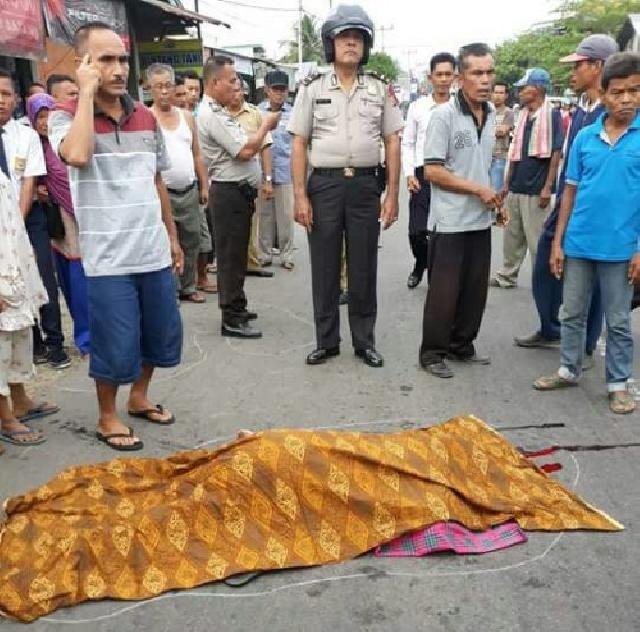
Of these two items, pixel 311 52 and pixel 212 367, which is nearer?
pixel 212 367

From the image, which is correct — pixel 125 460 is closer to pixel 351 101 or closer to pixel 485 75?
pixel 351 101

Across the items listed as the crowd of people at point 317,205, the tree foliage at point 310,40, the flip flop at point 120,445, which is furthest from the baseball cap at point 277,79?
the tree foliage at point 310,40

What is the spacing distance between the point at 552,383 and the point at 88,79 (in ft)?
9.86

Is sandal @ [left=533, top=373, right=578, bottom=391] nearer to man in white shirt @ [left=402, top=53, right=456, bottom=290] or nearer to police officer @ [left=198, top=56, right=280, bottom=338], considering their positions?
police officer @ [left=198, top=56, right=280, bottom=338]

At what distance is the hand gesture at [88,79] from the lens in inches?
118

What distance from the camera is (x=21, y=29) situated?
8.02 metres

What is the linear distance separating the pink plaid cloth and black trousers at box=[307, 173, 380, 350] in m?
2.19

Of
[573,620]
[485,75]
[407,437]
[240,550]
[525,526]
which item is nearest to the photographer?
[573,620]

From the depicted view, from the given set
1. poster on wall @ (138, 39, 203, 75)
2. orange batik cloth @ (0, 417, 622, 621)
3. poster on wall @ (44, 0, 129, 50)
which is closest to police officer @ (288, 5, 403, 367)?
orange batik cloth @ (0, 417, 622, 621)

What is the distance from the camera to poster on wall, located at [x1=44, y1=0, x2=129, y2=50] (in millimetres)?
8938

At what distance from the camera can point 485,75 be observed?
13.3 feet

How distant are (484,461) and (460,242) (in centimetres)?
181

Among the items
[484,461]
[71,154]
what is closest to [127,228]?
[71,154]

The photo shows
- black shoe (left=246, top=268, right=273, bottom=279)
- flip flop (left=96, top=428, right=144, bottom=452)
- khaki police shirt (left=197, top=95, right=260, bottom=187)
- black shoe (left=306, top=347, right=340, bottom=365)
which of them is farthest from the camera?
black shoe (left=246, top=268, right=273, bottom=279)
